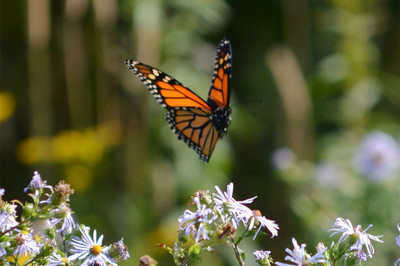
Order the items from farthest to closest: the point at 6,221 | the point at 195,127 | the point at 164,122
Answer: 1. the point at 164,122
2. the point at 195,127
3. the point at 6,221

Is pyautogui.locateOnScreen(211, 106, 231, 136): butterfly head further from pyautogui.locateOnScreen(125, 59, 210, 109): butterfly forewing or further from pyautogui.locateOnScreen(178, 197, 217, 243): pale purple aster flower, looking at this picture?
pyautogui.locateOnScreen(178, 197, 217, 243): pale purple aster flower

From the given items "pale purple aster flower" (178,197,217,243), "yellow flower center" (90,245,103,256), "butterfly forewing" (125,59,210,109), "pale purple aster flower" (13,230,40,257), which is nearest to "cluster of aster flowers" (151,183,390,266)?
"pale purple aster flower" (178,197,217,243)

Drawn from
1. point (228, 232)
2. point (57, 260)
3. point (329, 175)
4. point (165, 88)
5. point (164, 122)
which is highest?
point (164, 122)

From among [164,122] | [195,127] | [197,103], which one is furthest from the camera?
[164,122]

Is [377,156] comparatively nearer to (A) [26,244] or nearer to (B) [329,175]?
(B) [329,175]

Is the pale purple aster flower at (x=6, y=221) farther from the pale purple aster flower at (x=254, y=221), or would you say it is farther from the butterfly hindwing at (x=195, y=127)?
the butterfly hindwing at (x=195, y=127)

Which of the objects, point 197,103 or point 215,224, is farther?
point 197,103

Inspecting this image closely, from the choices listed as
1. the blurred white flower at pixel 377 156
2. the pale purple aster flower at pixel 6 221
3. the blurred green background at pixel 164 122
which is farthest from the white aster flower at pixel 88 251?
the blurred white flower at pixel 377 156

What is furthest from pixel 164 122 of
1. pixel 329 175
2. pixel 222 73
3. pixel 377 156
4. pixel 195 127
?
pixel 222 73
